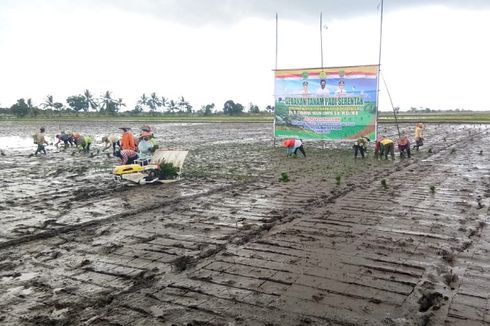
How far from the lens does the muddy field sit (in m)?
3.71

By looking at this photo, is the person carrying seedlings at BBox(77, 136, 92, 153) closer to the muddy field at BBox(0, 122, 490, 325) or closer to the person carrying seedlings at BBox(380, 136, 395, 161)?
the muddy field at BBox(0, 122, 490, 325)

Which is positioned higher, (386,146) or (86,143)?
(386,146)

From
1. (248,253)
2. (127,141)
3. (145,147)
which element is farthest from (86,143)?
(248,253)

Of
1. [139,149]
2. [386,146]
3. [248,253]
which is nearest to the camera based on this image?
[248,253]

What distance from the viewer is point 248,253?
5.18m

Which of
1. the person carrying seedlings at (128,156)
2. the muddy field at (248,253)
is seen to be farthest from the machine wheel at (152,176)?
the person carrying seedlings at (128,156)

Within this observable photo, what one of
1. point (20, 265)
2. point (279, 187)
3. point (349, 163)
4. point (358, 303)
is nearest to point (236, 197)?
point (279, 187)

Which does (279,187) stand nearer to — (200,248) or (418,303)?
(200,248)

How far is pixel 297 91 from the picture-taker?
63.9ft

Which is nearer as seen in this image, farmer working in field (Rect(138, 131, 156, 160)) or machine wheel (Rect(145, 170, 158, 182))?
machine wheel (Rect(145, 170, 158, 182))

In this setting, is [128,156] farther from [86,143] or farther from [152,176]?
[86,143]

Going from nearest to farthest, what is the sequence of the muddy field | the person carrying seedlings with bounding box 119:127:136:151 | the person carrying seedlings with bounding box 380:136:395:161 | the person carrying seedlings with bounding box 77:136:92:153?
the muddy field → the person carrying seedlings with bounding box 119:127:136:151 → the person carrying seedlings with bounding box 380:136:395:161 → the person carrying seedlings with bounding box 77:136:92:153

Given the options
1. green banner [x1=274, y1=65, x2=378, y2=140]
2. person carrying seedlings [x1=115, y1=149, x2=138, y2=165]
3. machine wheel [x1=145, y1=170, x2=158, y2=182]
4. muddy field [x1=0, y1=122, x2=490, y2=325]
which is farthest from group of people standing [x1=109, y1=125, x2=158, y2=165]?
green banner [x1=274, y1=65, x2=378, y2=140]

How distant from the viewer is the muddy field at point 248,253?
3707 millimetres
